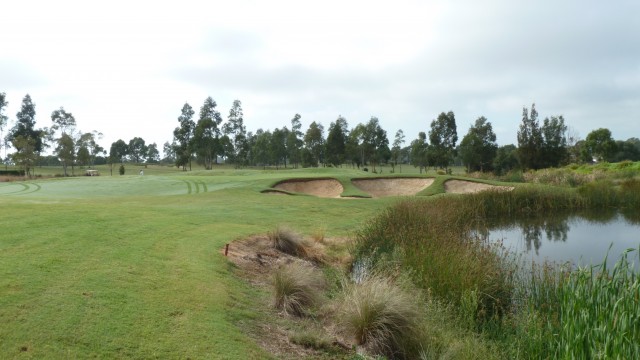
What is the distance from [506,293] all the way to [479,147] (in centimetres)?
6622

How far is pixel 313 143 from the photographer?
8638cm

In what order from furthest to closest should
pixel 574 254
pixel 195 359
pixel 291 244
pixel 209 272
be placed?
pixel 574 254 → pixel 291 244 → pixel 209 272 → pixel 195 359

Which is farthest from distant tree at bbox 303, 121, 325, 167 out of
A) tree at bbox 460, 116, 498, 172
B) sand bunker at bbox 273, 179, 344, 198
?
sand bunker at bbox 273, 179, 344, 198

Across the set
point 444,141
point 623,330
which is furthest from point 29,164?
point 623,330

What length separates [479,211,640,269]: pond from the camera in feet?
52.1

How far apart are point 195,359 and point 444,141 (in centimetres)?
7382

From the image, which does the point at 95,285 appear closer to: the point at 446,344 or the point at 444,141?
the point at 446,344

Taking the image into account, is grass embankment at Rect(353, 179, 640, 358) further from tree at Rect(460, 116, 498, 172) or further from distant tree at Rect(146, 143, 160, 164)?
distant tree at Rect(146, 143, 160, 164)

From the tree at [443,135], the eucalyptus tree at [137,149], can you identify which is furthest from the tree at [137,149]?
the tree at [443,135]

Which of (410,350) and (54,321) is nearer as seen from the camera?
(54,321)

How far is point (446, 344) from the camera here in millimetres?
6867

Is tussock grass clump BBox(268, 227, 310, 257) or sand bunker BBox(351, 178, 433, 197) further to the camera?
sand bunker BBox(351, 178, 433, 197)

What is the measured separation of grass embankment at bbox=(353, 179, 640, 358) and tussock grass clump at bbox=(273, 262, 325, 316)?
2.13 metres

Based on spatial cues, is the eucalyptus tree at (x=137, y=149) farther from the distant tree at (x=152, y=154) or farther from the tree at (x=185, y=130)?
the tree at (x=185, y=130)
